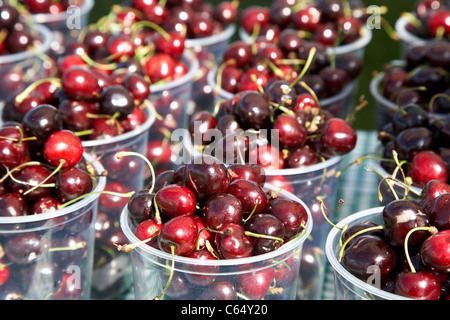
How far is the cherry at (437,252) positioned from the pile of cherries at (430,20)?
117 cm

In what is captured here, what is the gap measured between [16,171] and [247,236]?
1.64 ft

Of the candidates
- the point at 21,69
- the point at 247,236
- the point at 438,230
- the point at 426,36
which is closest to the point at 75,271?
the point at 247,236

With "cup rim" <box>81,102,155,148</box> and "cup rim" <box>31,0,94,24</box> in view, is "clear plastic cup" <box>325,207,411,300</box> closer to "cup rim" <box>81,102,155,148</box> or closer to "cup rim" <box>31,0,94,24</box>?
"cup rim" <box>81,102,155,148</box>

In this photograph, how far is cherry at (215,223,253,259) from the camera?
0.89 metres

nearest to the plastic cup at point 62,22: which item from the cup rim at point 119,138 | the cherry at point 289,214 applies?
the cup rim at point 119,138

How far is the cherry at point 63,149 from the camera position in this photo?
1.13m

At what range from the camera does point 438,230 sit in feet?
3.00

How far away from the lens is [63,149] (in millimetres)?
1132

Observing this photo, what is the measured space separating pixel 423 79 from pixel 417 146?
16.2 inches

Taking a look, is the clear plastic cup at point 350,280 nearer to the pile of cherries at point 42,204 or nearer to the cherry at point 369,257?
the cherry at point 369,257

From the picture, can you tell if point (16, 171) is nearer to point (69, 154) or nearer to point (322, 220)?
point (69, 154)

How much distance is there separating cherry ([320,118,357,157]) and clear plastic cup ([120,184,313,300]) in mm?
325

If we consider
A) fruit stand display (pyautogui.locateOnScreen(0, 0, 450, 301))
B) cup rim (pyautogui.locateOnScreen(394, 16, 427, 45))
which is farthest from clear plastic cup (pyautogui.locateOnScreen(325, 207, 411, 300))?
cup rim (pyautogui.locateOnScreen(394, 16, 427, 45))

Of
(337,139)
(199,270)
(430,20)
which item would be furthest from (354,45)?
(199,270)
